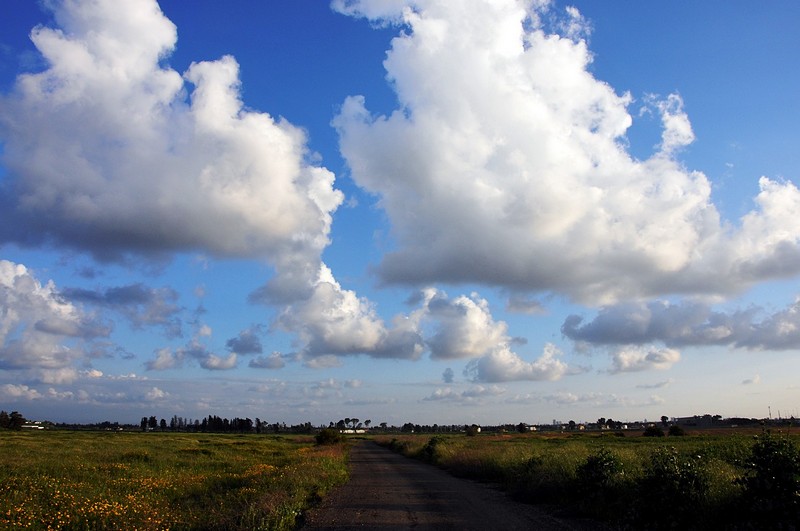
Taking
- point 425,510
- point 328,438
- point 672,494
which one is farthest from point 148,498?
point 328,438

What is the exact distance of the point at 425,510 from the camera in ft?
49.6

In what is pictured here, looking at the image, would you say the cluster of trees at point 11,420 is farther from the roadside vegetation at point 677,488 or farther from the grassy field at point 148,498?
the roadside vegetation at point 677,488

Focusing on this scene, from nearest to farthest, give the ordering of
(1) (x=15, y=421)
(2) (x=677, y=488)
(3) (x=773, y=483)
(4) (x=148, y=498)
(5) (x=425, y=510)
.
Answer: (3) (x=773, y=483), (2) (x=677, y=488), (5) (x=425, y=510), (4) (x=148, y=498), (1) (x=15, y=421)

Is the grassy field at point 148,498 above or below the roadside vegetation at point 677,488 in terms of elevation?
below

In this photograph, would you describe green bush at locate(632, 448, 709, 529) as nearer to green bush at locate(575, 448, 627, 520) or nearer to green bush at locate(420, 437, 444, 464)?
green bush at locate(575, 448, 627, 520)

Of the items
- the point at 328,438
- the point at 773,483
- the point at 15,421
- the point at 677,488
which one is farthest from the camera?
the point at 15,421

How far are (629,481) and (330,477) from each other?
46.5ft

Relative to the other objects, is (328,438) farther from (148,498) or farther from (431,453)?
(148,498)

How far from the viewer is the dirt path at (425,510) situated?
12805 millimetres

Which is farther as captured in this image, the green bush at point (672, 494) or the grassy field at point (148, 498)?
the grassy field at point (148, 498)

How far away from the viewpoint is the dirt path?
42.0 ft

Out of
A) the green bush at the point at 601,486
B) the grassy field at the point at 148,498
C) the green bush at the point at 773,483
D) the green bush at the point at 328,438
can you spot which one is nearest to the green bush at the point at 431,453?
the grassy field at the point at 148,498

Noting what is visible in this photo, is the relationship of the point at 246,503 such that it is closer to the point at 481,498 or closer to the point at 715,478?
the point at 481,498

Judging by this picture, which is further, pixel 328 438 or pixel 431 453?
pixel 328 438
